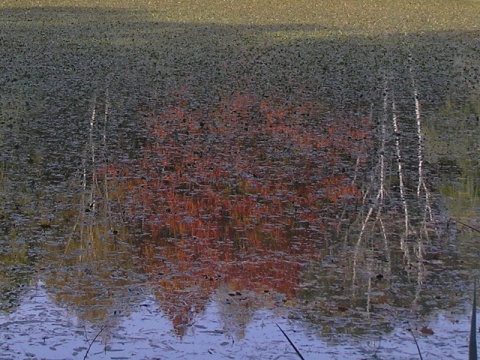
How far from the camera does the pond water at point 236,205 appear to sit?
501 cm

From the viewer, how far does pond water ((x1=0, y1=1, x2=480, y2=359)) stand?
501 centimetres

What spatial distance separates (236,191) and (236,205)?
405 mm

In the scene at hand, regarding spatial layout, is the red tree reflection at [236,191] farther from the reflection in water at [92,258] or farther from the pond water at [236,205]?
the reflection in water at [92,258]

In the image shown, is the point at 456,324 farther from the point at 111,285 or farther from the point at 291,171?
the point at 291,171

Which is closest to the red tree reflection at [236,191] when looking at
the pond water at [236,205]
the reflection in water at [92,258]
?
the pond water at [236,205]

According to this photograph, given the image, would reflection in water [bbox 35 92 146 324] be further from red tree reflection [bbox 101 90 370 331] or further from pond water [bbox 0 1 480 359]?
red tree reflection [bbox 101 90 370 331]

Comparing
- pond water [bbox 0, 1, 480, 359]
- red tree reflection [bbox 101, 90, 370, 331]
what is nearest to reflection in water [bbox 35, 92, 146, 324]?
pond water [bbox 0, 1, 480, 359]

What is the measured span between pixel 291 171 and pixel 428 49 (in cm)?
891

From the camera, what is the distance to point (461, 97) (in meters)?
11.8

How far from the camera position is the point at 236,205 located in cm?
722

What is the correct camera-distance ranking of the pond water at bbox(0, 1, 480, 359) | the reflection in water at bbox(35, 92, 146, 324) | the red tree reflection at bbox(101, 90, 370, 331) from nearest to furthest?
the pond water at bbox(0, 1, 480, 359) → the reflection in water at bbox(35, 92, 146, 324) → the red tree reflection at bbox(101, 90, 370, 331)

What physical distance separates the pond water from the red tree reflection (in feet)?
0.07

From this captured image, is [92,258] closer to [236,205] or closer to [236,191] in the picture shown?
[236,205]

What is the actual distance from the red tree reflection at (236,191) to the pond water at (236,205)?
0.9 inches
